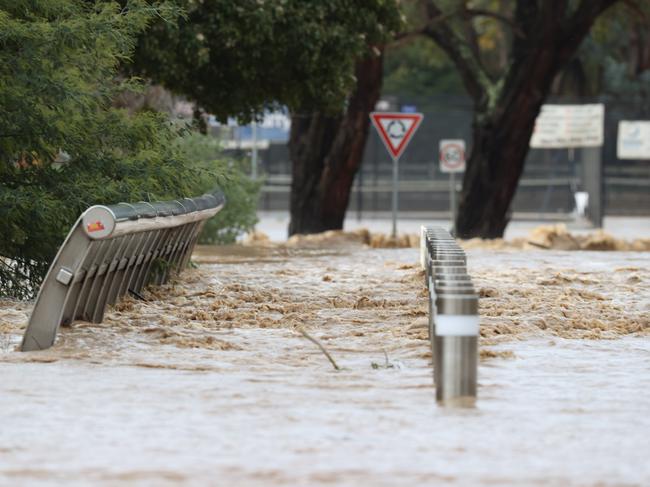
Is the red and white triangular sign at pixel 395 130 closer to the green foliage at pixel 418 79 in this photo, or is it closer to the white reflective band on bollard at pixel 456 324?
the white reflective band on bollard at pixel 456 324

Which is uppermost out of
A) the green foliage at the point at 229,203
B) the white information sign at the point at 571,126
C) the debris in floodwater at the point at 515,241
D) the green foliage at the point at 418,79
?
the green foliage at the point at 418,79

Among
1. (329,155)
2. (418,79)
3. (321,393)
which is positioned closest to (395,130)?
(329,155)

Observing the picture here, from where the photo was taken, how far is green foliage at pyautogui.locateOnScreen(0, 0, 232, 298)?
14.6 meters

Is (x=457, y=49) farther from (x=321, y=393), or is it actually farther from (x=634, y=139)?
(x=321, y=393)

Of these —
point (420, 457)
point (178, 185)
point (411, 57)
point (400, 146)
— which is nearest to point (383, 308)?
point (178, 185)

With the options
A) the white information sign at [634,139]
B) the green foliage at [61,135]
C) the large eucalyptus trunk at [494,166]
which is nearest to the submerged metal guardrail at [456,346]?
the green foliage at [61,135]

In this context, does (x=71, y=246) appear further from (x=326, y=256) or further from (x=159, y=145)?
(x=326, y=256)

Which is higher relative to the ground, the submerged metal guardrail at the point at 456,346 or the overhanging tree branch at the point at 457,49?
the overhanging tree branch at the point at 457,49

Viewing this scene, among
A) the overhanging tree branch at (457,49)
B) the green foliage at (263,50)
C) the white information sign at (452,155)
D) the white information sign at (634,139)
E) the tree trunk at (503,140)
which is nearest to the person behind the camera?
the green foliage at (263,50)

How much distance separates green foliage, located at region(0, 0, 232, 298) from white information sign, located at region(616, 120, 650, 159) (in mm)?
30609

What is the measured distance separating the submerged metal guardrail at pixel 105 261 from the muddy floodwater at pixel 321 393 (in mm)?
186

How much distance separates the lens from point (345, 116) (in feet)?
103

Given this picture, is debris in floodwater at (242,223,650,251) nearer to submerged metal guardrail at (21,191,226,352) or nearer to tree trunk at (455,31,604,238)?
tree trunk at (455,31,604,238)

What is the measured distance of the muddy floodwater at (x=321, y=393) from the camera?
7.69 metres
